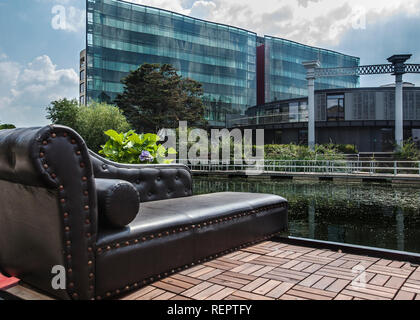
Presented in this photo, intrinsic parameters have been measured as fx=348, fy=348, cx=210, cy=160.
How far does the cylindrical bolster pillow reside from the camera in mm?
2131

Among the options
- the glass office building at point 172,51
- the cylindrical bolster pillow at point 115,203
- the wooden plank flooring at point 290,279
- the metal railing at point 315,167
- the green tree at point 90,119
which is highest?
the glass office building at point 172,51

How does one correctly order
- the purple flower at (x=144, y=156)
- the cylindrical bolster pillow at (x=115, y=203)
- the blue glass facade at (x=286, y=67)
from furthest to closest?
the blue glass facade at (x=286, y=67)
the purple flower at (x=144, y=156)
the cylindrical bolster pillow at (x=115, y=203)

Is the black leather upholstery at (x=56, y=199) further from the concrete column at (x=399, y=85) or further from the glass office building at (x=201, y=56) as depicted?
the glass office building at (x=201, y=56)

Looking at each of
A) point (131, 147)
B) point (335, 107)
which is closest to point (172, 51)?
point (335, 107)

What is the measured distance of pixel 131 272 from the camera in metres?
2.20

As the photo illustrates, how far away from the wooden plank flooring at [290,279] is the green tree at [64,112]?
99.9 ft

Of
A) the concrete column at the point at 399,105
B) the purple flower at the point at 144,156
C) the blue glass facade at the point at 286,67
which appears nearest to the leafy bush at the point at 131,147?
the purple flower at the point at 144,156

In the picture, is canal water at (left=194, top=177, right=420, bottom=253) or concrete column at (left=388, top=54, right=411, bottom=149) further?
concrete column at (left=388, top=54, right=411, bottom=149)

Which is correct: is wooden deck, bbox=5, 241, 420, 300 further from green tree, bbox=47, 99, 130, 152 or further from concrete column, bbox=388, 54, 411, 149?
green tree, bbox=47, 99, 130, 152

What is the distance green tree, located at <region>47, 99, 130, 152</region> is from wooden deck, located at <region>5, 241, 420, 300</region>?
93.1 feet

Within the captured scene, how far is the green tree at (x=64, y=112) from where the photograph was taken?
3081cm

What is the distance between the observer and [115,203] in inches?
84.6

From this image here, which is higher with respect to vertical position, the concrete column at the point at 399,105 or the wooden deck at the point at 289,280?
the concrete column at the point at 399,105

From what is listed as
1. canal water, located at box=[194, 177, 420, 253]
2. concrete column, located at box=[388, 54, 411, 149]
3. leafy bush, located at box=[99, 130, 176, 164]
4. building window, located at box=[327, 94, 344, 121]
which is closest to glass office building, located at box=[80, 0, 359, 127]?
building window, located at box=[327, 94, 344, 121]
